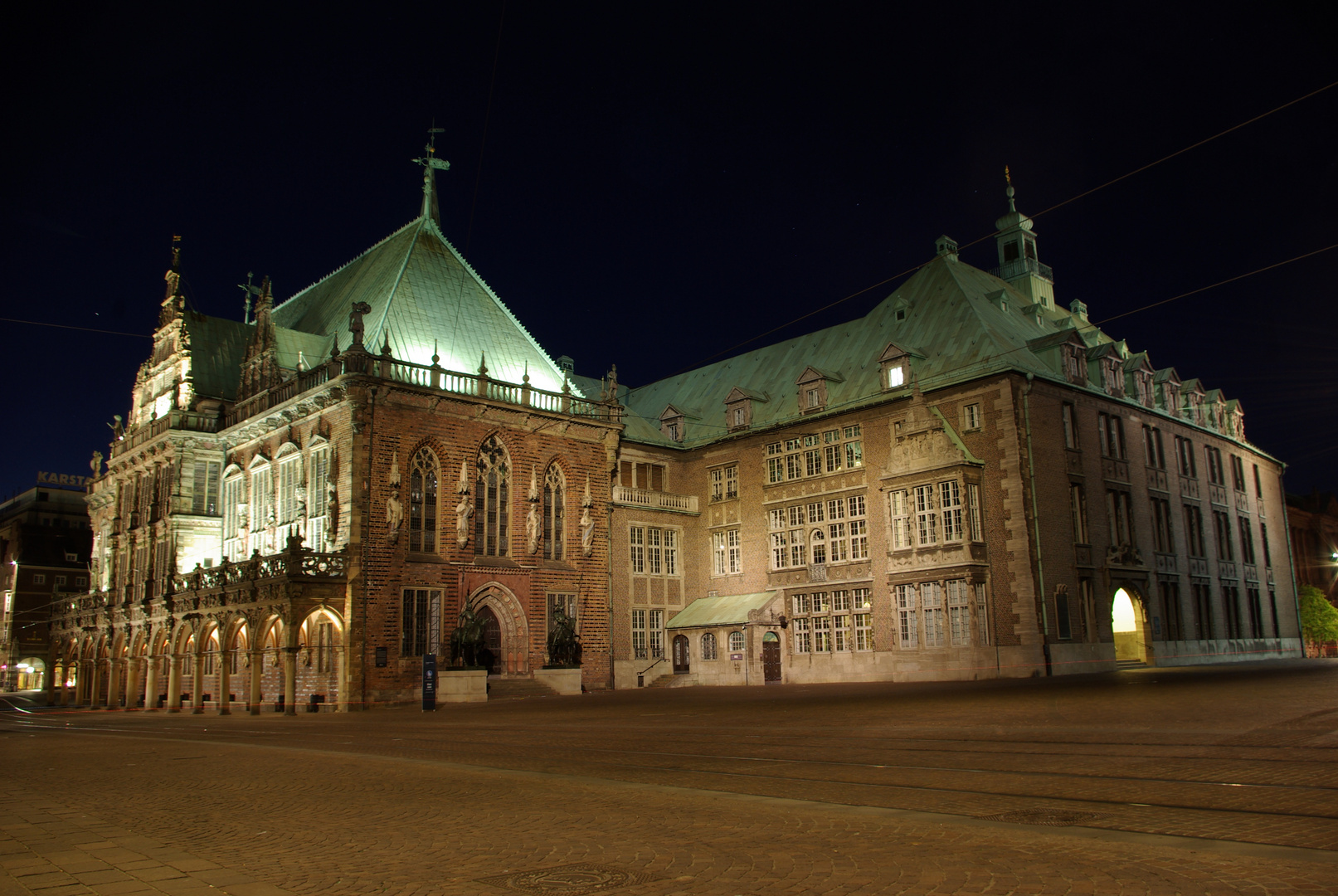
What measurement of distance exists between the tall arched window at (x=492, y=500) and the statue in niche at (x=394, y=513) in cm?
351

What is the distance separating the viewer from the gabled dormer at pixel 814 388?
139 feet

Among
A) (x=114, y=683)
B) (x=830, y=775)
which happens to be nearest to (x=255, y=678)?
(x=114, y=683)

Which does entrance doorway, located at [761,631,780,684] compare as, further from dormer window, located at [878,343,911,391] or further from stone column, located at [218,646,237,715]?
stone column, located at [218,646,237,715]

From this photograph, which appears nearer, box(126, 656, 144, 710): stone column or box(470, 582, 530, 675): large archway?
box(470, 582, 530, 675): large archway

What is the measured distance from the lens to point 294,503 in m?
38.9

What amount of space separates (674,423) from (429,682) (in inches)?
805

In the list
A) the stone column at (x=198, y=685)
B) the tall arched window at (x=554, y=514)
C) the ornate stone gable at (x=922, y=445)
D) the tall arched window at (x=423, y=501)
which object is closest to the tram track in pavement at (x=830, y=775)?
the tall arched window at (x=423, y=501)

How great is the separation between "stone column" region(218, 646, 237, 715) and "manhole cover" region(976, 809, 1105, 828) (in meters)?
33.6

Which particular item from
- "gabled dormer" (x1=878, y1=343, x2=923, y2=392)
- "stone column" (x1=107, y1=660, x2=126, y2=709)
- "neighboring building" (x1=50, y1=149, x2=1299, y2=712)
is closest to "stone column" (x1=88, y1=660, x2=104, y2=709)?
"neighboring building" (x1=50, y1=149, x2=1299, y2=712)

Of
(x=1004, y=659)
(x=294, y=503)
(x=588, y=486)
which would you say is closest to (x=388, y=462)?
(x=294, y=503)

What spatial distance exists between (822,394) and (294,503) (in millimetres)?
21545

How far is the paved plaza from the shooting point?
20.6ft

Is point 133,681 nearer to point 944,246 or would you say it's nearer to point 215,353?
point 215,353

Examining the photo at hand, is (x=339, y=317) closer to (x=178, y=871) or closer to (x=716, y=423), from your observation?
(x=716, y=423)
